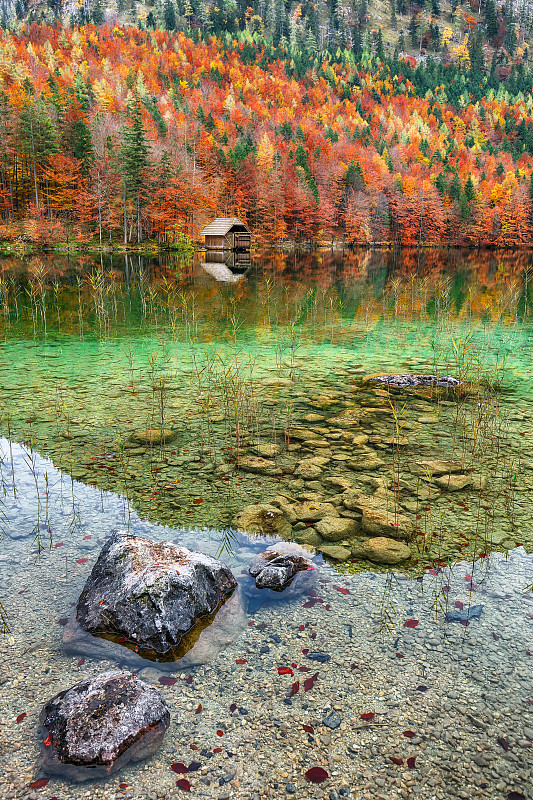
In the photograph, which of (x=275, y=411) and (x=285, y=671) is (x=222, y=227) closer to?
(x=275, y=411)

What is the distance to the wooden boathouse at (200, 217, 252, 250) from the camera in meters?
52.3

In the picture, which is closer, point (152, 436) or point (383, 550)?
point (383, 550)

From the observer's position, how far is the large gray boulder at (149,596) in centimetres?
392

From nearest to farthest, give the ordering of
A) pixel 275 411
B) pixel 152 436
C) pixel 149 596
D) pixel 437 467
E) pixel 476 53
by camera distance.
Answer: pixel 149 596
pixel 437 467
pixel 152 436
pixel 275 411
pixel 476 53

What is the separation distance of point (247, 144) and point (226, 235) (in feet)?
91.1

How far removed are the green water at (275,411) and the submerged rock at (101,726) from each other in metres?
2.38

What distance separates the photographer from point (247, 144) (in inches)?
2896

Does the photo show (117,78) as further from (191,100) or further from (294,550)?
(294,550)

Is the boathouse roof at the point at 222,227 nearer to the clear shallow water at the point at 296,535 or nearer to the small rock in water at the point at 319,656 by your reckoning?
the clear shallow water at the point at 296,535

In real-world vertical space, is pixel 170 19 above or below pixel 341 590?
above

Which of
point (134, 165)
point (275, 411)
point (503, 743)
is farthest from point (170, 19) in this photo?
point (503, 743)

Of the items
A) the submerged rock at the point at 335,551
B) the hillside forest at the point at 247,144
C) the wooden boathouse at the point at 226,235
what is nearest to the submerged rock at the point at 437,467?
the submerged rock at the point at 335,551

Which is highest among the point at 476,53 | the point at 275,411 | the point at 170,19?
the point at 170,19

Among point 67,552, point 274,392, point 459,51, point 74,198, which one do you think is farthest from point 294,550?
point 459,51
